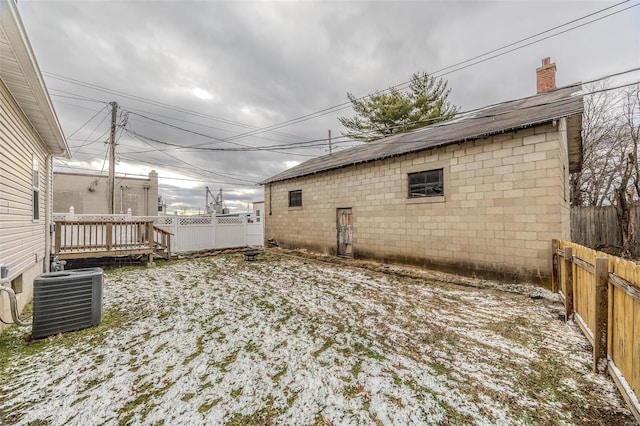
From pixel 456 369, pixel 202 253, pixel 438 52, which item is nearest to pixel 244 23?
pixel 438 52

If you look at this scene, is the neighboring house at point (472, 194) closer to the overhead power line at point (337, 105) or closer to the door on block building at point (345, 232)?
the door on block building at point (345, 232)

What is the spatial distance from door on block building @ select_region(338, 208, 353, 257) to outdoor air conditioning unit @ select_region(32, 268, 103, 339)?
325 inches

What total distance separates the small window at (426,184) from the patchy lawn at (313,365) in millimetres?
3630

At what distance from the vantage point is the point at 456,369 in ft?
9.26

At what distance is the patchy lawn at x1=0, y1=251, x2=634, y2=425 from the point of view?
2170mm

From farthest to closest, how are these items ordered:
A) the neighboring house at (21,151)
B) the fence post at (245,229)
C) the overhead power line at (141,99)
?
the fence post at (245,229)
the overhead power line at (141,99)
the neighboring house at (21,151)

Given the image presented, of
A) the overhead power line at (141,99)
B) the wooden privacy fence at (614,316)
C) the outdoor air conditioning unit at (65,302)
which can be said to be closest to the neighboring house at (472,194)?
the wooden privacy fence at (614,316)

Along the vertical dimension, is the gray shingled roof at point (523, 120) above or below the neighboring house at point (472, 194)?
above

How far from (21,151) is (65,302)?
3.28 m

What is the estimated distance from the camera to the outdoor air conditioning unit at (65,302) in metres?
3.59

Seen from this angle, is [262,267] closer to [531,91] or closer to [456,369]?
[456,369]

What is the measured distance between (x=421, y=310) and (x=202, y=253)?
10203mm

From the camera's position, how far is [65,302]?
3.78 metres

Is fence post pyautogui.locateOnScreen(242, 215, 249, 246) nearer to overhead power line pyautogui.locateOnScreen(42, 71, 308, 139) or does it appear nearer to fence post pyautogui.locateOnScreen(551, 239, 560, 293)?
overhead power line pyautogui.locateOnScreen(42, 71, 308, 139)
